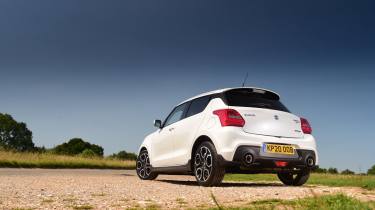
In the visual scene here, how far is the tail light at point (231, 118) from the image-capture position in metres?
8.13

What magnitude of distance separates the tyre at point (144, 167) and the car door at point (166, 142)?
531 millimetres

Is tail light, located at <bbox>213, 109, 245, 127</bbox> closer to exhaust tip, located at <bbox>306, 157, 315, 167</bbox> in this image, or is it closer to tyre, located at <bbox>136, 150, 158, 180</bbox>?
exhaust tip, located at <bbox>306, 157, 315, 167</bbox>

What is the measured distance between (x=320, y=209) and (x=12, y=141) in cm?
6761

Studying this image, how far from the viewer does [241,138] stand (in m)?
8.02

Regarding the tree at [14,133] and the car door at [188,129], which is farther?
the tree at [14,133]

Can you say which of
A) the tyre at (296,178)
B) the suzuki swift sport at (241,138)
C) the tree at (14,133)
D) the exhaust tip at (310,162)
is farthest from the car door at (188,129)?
the tree at (14,133)

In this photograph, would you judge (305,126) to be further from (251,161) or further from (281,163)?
(251,161)

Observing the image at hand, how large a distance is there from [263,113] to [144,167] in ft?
13.9

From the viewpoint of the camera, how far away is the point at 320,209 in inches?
165

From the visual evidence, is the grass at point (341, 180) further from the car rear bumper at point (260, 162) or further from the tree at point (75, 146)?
the tree at point (75, 146)

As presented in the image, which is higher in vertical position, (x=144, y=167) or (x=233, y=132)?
(x=233, y=132)

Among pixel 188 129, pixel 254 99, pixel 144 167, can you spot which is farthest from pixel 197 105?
pixel 144 167

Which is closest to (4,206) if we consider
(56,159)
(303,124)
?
(303,124)

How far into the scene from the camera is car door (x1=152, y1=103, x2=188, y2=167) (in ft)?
32.6
